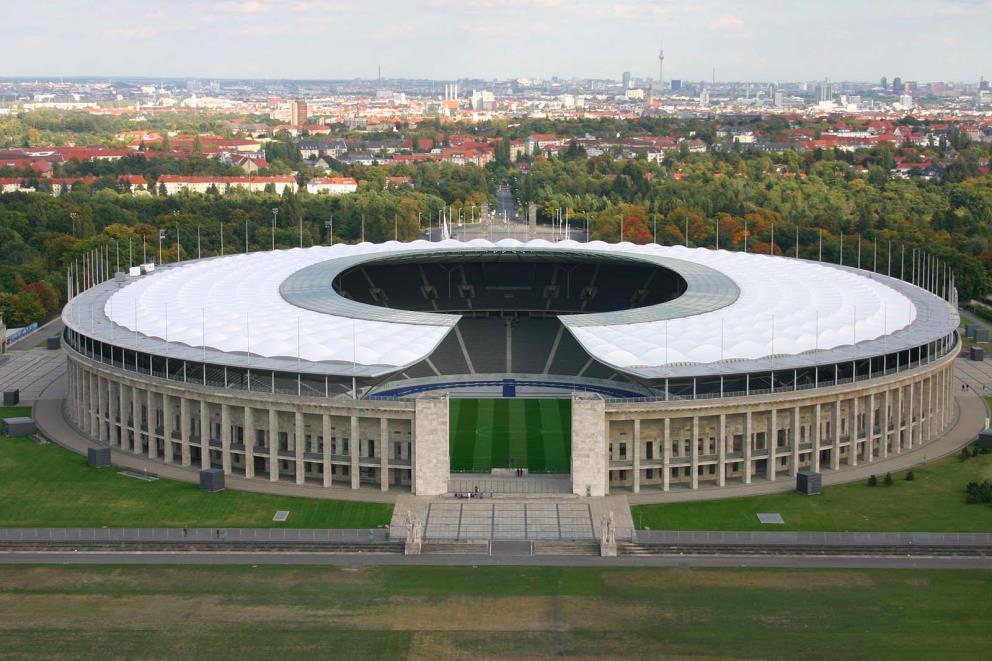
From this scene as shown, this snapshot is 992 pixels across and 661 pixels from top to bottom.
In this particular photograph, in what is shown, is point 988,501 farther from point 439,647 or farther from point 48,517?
point 48,517

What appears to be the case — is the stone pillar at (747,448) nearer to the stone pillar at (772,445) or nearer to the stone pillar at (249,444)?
the stone pillar at (772,445)

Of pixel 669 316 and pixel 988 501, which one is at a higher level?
pixel 669 316

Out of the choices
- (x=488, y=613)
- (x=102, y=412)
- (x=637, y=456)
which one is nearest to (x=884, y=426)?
(x=637, y=456)

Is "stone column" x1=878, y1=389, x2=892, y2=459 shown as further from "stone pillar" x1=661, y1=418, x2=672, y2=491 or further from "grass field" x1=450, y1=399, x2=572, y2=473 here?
"grass field" x1=450, y1=399, x2=572, y2=473

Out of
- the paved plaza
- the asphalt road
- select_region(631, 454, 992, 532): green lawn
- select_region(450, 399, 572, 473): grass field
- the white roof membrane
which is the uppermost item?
the white roof membrane

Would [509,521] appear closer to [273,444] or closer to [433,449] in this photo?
[433,449]

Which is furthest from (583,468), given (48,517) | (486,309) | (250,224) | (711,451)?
(250,224)

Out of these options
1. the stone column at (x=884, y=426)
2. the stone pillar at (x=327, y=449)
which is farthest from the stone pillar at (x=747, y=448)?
the stone pillar at (x=327, y=449)

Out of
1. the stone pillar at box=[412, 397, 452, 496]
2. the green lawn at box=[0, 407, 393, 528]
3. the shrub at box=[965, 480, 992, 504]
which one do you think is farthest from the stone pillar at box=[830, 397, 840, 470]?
the green lawn at box=[0, 407, 393, 528]
